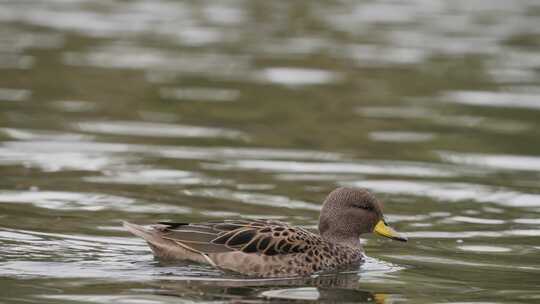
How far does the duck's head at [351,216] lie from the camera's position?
435 inches

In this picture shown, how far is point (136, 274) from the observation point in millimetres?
10000

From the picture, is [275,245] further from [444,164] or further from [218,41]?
[218,41]

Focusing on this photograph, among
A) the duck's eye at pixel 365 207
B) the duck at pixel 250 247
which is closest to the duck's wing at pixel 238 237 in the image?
the duck at pixel 250 247

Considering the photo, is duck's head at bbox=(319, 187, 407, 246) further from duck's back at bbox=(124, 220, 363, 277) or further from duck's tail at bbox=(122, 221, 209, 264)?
duck's tail at bbox=(122, 221, 209, 264)

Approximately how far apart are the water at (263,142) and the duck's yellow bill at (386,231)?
20cm

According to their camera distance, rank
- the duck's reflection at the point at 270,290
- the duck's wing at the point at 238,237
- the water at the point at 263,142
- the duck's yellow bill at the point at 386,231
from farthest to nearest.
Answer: the duck's yellow bill at the point at 386,231, the duck's wing at the point at 238,237, the water at the point at 263,142, the duck's reflection at the point at 270,290

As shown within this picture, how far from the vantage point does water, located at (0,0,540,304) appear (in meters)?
10.2

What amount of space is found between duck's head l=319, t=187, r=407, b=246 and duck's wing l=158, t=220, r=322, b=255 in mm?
529

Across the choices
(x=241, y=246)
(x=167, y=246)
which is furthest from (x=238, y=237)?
(x=167, y=246)

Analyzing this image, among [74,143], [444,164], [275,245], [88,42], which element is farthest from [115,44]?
[275,245]

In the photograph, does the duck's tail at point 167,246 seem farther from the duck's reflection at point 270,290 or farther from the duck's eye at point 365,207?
the duck's eye at point 365,207

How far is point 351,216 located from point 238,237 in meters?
1.10

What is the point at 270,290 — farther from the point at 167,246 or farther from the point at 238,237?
the point at 167,246

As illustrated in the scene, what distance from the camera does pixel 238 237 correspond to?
10414 mm
